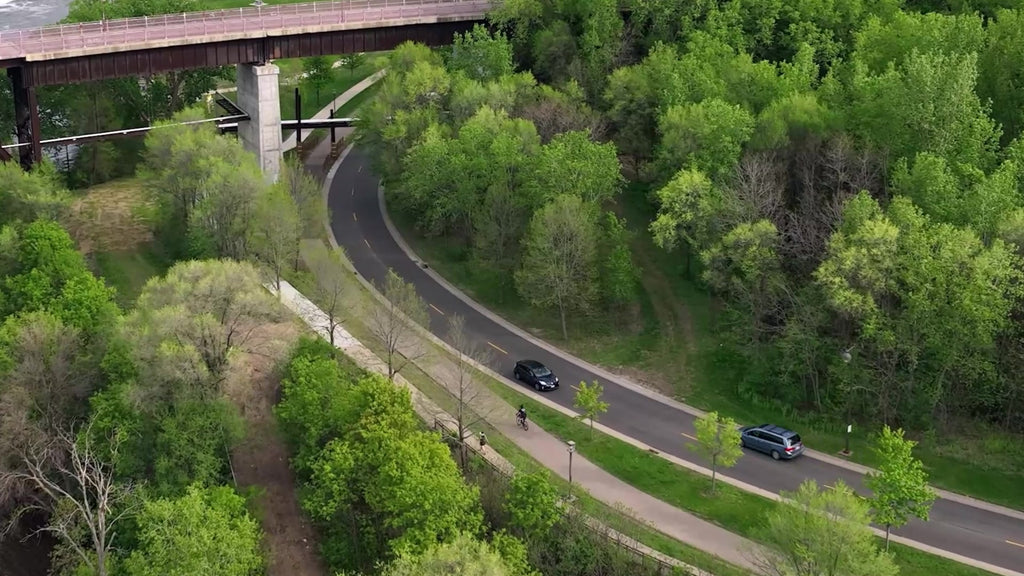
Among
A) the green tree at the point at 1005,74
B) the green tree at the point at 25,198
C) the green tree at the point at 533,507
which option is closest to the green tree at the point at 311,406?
the green tree at the point at 533,507

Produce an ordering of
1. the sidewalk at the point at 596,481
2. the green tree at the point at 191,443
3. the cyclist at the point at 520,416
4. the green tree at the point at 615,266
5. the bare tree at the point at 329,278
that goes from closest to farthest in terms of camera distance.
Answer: the sidewalk at the point at 596,481 < the green tree at the point at 191,443 < the cyclist at the point at 520,416 < the bare tree at the point at 329,278 < the green tree at the point at 615,266

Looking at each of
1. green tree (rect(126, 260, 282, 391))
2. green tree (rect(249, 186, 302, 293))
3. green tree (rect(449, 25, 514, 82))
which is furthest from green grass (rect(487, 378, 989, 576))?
green tree (rect(449, 25, 514, 82))

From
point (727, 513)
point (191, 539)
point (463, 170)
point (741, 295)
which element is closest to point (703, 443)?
point (727, 513)

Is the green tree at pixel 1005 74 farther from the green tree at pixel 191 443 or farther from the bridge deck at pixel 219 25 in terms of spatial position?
the green tree at pixel 191 443

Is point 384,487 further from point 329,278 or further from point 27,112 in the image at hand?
point 27,112

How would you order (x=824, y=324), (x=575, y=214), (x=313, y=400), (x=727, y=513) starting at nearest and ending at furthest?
(x=727, y=513) → (x=313, y=400) → (x=824, y=324) → (x=575, y=214)

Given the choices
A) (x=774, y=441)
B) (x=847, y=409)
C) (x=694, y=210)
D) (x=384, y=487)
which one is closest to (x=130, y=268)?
(x=384, y=487)

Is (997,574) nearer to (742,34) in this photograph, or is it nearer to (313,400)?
(313,400)
